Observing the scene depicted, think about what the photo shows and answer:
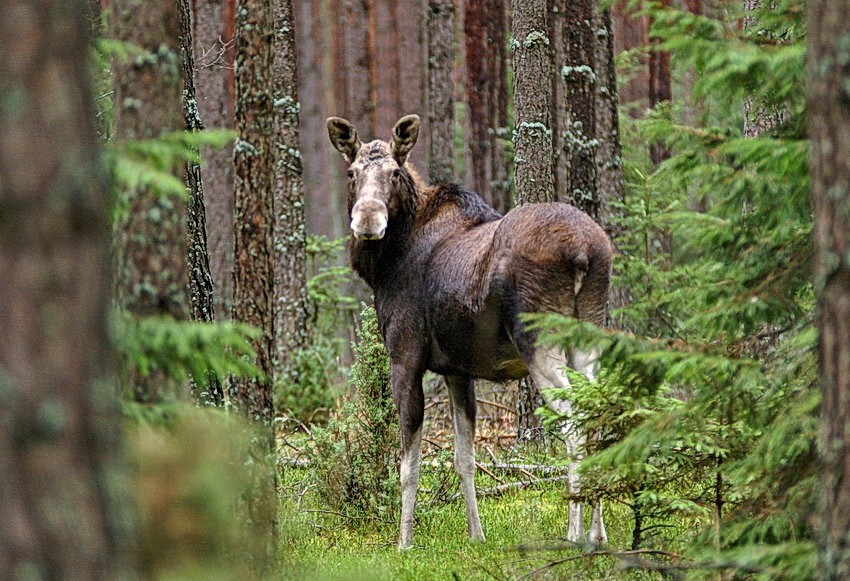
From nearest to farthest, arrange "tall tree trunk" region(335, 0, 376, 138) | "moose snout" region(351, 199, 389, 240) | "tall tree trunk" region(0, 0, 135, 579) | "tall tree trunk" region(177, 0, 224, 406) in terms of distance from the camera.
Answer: "tall tree trunk" region(0, 0, 135, 579) < "tall tree trunk" region(177, 0, 224, 406) < "moose snout" region(351, 199, 389, 240) < "tall tree trunk" region(335, 0, 376, 138)

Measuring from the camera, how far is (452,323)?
9.12m

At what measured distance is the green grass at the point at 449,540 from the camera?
22.8ft

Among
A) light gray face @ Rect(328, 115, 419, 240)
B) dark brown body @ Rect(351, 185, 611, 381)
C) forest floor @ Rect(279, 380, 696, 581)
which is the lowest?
forest floor @ Rect(279, 380, 696, 581)

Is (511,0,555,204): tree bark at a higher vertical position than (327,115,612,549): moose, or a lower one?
higher

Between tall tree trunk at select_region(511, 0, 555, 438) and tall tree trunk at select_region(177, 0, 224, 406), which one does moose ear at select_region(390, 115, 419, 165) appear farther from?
tall tree trunk at select_region(511, 0, 555, 438)

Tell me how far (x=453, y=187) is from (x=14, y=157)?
764cm

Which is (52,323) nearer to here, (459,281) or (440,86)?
(459,281)

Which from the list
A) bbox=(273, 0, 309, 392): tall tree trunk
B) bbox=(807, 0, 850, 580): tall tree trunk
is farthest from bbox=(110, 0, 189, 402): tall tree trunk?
bbox=(273, 0, 309, 392): tall tree trunk

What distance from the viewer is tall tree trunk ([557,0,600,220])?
13367 mm

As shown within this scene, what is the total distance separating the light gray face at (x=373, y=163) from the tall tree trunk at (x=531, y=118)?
317 centimetres

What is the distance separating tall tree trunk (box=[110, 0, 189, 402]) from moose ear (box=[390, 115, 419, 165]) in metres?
4.99

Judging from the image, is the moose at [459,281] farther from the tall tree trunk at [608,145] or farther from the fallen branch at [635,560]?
the tall tree trunk at [608,145]

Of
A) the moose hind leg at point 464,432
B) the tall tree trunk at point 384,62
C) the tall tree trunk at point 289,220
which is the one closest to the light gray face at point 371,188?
the moose hind leg at point 464,432

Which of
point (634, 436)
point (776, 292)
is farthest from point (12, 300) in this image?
point (776, 292)
